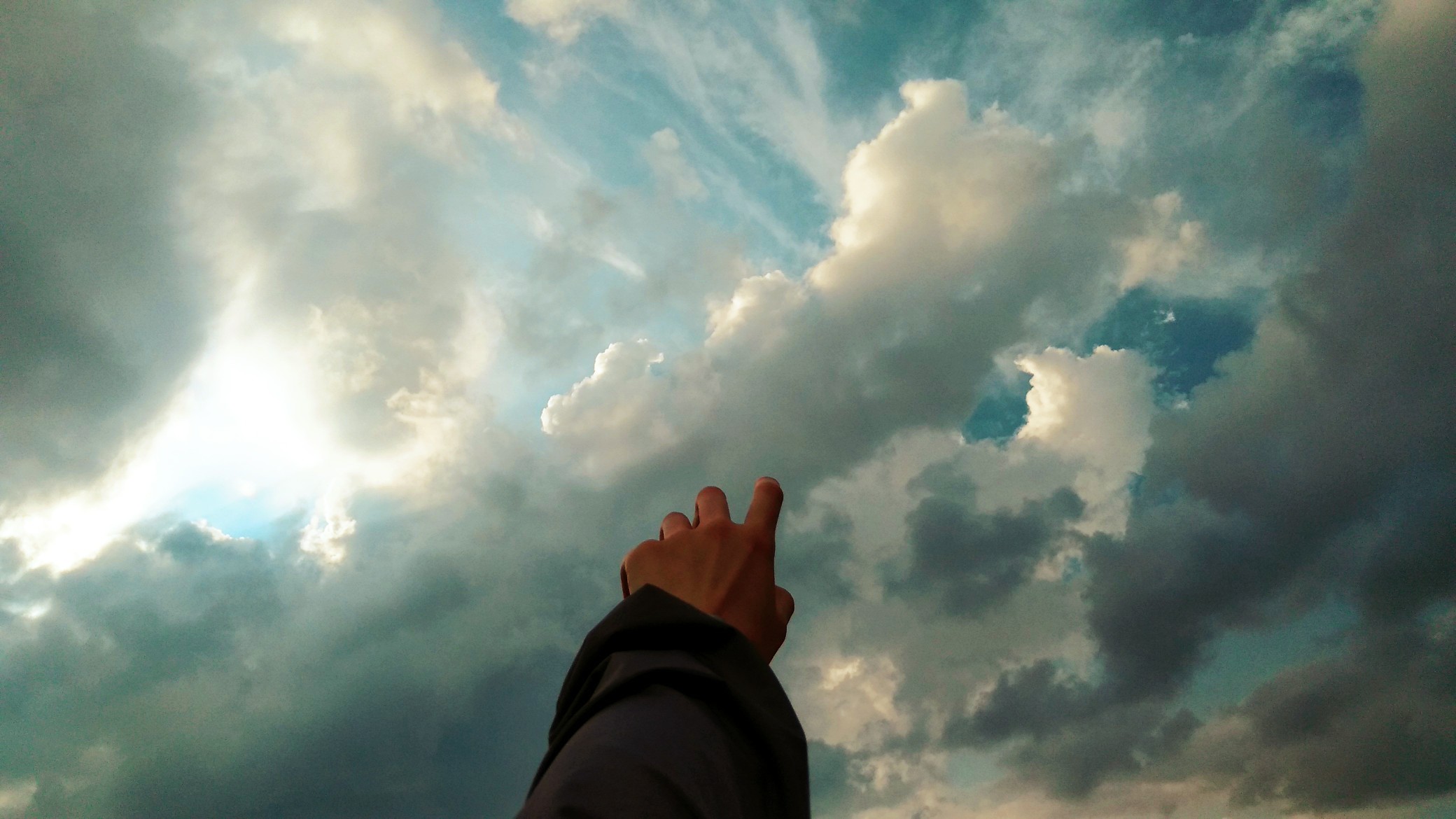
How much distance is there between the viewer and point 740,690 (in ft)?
10.4

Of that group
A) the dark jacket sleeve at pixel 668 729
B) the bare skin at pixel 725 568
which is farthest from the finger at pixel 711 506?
the dark jacket sleeve at pixel 668 729

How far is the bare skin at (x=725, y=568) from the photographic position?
4.18 metres

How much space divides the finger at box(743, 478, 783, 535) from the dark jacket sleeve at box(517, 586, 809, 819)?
127cm

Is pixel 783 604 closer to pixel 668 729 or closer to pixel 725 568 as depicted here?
pixel 725 568

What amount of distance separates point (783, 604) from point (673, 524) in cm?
83

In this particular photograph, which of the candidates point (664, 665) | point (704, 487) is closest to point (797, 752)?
point (664, 665)

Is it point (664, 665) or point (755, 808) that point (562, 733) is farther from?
point (755, 808)

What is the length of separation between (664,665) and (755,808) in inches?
24.4

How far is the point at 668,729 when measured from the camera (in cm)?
271

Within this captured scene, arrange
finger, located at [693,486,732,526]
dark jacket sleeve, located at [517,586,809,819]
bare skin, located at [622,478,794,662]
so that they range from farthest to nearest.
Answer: finger, located at [693,486,732,526]
bare skin, located at [622,478,794,662]
dark jacket sleeve, located at [517,586,809,819]

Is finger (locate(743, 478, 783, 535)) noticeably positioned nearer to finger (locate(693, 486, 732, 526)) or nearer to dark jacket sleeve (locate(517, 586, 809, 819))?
finger (locate(693, 486, 732, 526))

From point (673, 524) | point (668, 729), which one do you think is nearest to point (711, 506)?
point (673, 524)

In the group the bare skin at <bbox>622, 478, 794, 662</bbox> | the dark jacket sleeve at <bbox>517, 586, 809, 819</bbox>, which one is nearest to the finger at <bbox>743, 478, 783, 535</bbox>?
the bare skin at <bbox>622, 478, 794, 662</bbox>

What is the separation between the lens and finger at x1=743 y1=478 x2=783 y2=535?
15.1 feet
